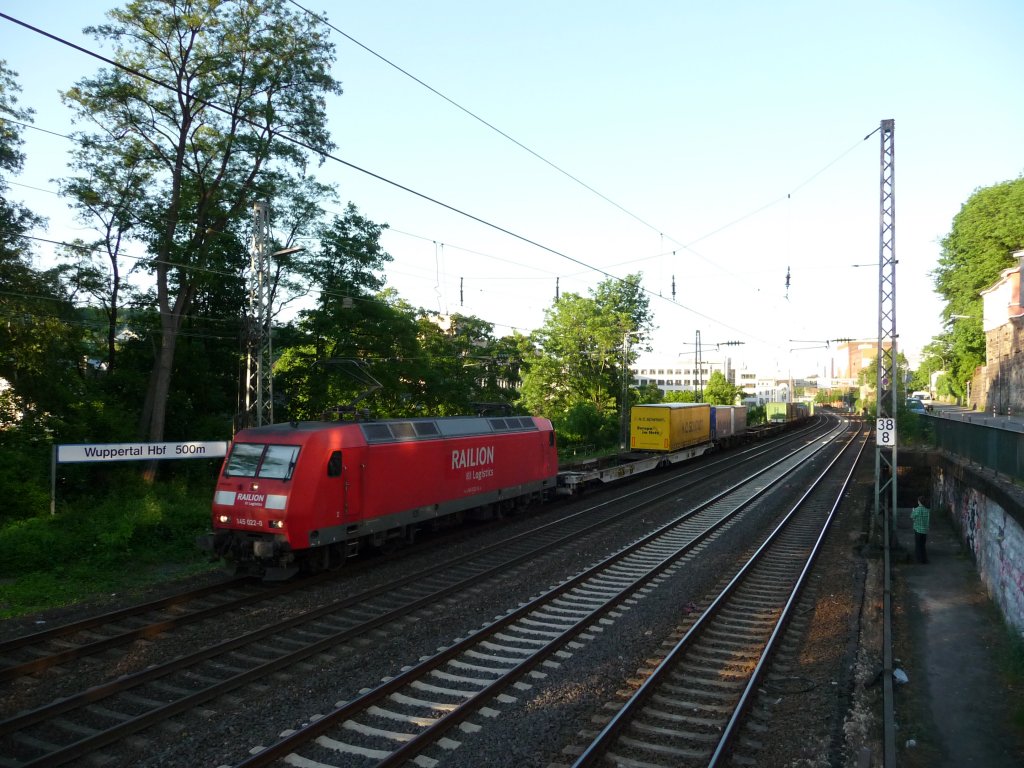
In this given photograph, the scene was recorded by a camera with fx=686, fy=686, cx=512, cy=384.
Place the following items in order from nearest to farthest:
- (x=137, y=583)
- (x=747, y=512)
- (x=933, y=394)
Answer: (x=137, y=583) → (x=747, y=512) → (x=933, y=394)

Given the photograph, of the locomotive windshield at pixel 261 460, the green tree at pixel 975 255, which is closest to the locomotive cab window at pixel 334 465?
the locomotive windshield at pixel 261 460

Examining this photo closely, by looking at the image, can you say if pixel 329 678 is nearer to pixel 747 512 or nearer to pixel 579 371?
pixel 747 512

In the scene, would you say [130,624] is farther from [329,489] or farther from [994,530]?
[994,530]

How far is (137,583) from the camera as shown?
40.5ft

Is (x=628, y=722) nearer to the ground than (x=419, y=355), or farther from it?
nearer to the ground

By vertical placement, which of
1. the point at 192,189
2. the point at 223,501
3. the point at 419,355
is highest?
the point at 192,189

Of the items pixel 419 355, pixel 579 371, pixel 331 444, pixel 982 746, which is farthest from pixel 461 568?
pixel 579 371

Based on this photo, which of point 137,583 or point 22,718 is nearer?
point 22,718

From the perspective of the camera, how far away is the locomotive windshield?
12174 millimetres

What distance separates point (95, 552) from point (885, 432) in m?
17.7

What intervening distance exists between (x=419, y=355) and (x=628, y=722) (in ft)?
73.7

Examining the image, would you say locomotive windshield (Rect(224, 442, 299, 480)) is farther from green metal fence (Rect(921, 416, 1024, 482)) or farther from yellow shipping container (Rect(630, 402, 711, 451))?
yellow shipping container (Rect(630, 402, 711, 451))

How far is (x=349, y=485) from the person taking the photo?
42.1 ft

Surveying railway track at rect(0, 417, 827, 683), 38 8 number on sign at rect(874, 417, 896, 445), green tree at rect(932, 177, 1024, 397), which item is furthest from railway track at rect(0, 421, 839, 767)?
green tree at rect(932, 177, 1024, 397)
